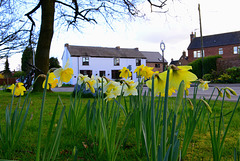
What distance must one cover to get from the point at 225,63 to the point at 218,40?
633 inches

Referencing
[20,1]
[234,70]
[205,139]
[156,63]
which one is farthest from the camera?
[156,63]

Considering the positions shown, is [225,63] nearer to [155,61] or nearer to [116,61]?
[116,61]

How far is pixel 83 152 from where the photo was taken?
57.9 inches

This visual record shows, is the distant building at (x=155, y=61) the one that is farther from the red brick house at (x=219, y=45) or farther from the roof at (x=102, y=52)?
the red brick house at (x=219, y=45)

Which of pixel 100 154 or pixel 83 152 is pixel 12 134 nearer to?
pixel 83 152

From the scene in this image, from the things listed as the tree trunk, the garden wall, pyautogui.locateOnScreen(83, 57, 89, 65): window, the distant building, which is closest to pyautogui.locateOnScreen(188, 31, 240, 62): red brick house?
the distant building

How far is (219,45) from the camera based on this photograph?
31203 millimetres

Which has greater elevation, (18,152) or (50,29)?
(50,29)

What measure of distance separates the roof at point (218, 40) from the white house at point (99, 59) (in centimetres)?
1034

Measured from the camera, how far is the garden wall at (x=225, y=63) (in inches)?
688

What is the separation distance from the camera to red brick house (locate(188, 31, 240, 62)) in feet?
99.3

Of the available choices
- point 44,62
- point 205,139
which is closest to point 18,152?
point 205,139

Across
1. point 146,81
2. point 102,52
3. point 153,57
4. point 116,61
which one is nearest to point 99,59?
point 102,52

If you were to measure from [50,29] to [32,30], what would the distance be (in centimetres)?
272
